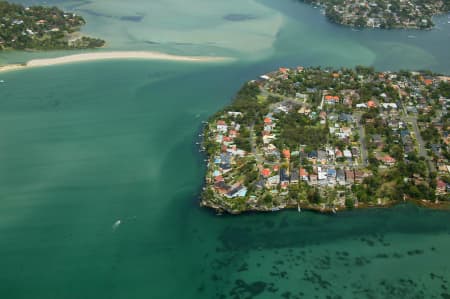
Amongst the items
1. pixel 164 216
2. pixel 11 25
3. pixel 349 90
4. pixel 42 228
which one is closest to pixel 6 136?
pixel 42 228

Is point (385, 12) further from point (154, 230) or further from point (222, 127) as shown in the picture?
point (154, 230)

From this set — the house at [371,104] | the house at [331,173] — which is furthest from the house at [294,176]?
the house at [371,104]

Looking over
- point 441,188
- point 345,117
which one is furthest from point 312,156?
point 441,188

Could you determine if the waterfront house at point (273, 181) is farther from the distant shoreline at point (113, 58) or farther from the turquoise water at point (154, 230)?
the distant shoreline at point (113, 58)

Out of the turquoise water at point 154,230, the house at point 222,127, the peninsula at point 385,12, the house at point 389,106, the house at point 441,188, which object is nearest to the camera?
the turquoise water at point 154,230

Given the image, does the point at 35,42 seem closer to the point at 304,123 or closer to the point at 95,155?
the point at 95,155
